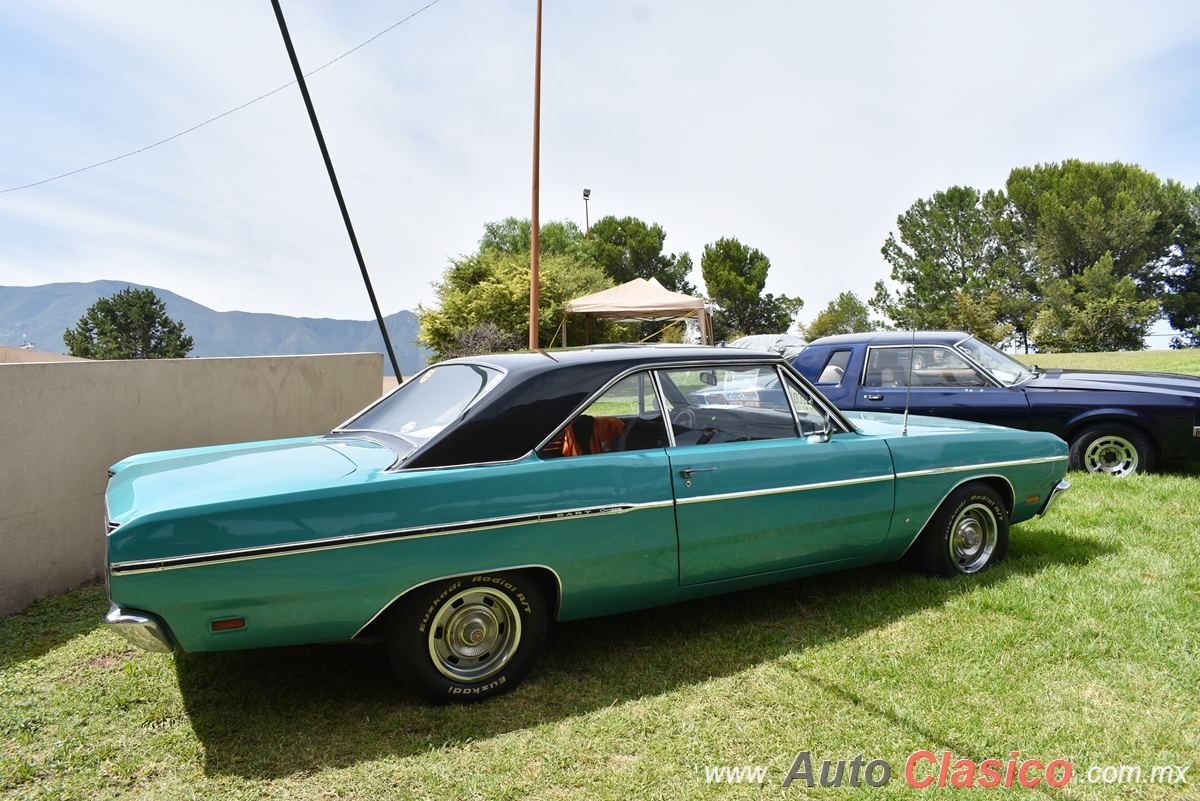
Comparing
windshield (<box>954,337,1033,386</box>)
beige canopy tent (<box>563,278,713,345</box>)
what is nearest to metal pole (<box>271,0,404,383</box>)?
windshield (<box>954,337,1033,386</box>)

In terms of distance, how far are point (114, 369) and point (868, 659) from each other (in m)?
4.92

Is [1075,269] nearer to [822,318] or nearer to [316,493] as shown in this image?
[822,318]

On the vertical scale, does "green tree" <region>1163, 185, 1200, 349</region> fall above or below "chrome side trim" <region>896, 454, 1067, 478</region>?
above

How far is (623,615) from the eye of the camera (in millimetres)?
3980

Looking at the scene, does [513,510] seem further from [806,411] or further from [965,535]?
[965,535]

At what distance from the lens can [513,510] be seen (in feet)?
9.55

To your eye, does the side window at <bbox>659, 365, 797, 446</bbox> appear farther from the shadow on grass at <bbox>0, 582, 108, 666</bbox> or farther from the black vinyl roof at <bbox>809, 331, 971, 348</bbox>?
the black vinyl roof at <bbox>809, 331, 971, 348</bbox>

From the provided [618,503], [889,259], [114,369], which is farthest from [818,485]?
[889,259]

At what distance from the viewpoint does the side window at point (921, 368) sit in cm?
700

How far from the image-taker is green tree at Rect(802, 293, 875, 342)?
165 feet

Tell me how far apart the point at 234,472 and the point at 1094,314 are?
45591mm

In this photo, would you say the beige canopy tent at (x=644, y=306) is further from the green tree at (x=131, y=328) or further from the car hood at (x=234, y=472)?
the green tree at (x=131, y=328)

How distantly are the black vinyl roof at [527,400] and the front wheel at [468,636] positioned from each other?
0.50 metres

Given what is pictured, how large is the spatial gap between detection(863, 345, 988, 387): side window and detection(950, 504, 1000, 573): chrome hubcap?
284 centimetres
